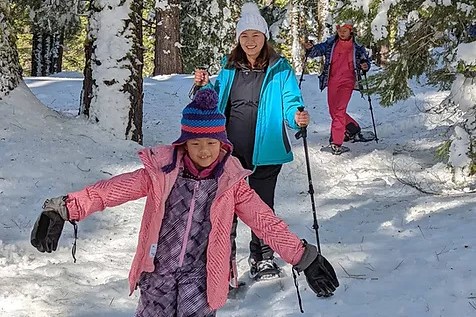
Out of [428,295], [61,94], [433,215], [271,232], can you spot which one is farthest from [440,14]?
[61,94]

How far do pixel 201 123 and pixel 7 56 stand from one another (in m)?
5.89

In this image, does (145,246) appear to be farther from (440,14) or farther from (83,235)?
(440,14)

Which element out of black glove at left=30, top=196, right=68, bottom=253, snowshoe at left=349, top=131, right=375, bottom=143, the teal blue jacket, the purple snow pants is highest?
the teal blue jacket

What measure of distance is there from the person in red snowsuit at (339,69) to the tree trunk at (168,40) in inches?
195

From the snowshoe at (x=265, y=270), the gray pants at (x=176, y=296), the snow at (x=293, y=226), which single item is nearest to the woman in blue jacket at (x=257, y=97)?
the snowshoe at (x=265, y=270)

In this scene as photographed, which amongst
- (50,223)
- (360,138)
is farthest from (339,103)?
(50,223)

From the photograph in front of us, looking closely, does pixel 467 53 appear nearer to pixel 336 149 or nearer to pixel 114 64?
pixel 336 149

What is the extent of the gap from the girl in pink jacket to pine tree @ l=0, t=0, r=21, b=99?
18.7 ft

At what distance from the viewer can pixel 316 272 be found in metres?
3.49

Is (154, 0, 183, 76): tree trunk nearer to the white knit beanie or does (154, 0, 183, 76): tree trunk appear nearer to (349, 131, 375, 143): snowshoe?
(349, 131, 375, 143): snowshoe

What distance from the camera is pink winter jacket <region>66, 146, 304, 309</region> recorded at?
11.6 feet

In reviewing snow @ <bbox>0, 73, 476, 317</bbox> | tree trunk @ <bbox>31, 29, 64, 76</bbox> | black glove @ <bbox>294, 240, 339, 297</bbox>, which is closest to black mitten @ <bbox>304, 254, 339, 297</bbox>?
black glove @ <bbox>294, 240, 339, 297</bbox>

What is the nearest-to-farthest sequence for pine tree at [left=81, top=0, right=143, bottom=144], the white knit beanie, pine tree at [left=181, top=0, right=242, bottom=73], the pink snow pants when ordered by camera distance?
the white knit beanie, pine tree at [left=81, top=0, right=143, bottom=144], the pink snow pants, pine tree at [left=181, top=0, right=242, bottom=73]

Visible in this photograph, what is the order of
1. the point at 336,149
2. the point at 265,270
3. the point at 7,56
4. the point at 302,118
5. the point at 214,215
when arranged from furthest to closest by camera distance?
the point at 336,149
the point at 7,56
the point at 265,270
the point at 302,118
the point at 214,215
